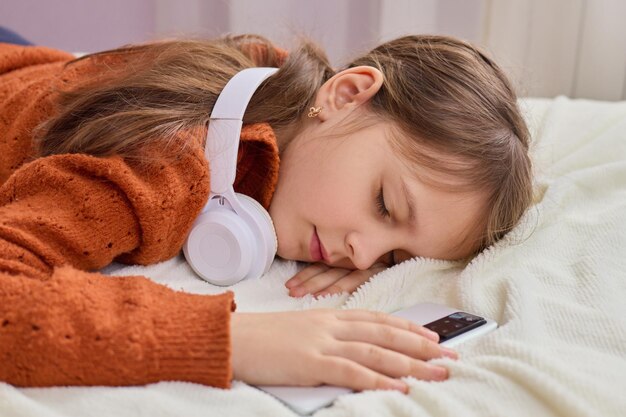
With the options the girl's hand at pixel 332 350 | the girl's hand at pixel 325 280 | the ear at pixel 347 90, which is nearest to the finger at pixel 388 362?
the girl's hand at pixel 332 350

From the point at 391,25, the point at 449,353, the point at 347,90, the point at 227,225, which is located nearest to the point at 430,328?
the point at 449,353

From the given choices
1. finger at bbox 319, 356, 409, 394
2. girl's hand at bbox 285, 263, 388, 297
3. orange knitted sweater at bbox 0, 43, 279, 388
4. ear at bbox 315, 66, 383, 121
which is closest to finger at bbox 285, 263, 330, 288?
girl's hand at bbox 285, 263, 388, 297

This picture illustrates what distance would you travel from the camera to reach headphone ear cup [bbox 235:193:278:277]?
956 millimetres

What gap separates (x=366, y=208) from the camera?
0.94m

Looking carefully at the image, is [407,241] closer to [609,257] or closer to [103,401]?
[609,257]

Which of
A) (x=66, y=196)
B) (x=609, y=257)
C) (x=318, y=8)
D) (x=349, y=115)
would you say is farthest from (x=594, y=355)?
(x=318, y=8)

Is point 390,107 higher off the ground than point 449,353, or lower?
higher

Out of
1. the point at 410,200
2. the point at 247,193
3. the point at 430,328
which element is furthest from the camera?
the point at 247,193

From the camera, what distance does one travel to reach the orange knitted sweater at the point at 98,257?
25.7 inches

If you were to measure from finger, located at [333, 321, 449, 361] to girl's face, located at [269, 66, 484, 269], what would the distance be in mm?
238

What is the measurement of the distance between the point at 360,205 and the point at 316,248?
0.10 meters

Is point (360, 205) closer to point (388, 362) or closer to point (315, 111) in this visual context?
point (315, 111)

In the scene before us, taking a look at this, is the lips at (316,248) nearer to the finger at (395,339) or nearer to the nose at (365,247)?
the nose at (365,247)

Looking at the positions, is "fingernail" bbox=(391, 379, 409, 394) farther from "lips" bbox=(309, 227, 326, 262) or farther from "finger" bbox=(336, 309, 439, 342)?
"lips" bbox=(309, 227, 326, 262)
